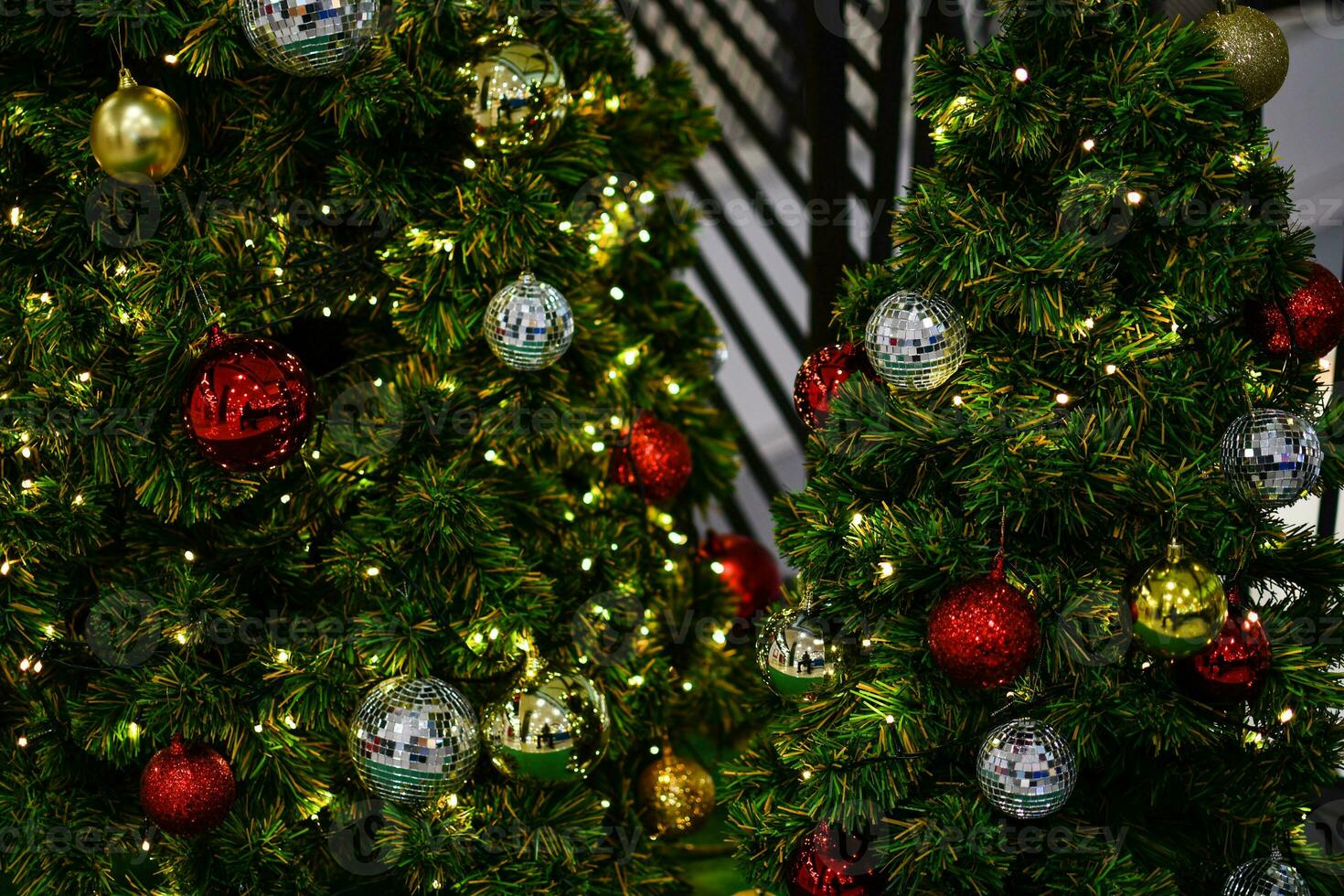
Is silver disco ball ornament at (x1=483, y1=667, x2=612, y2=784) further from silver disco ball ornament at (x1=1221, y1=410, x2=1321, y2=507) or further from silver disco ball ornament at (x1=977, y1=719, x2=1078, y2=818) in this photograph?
silver disco ball ornament at (x1=1221, y1=410, x2=1321, y2=507)

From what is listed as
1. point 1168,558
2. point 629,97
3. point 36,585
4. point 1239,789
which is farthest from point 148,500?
point 1239,789

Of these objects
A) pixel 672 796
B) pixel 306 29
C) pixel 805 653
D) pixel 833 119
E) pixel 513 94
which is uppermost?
pixel 306 29

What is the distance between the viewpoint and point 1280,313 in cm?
103

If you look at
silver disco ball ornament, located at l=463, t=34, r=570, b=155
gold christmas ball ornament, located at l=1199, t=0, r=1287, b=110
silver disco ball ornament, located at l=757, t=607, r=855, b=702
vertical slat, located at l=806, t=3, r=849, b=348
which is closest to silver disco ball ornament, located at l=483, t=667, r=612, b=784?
silver disco ball ornament, located at l=757, t=607, r=855, b=702

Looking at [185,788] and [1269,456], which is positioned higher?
[1269,456]

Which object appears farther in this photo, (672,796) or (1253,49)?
(672,796)

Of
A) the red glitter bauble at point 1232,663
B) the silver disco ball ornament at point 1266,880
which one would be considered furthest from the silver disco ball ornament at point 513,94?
the silver disco ball ornament at point 1266,880

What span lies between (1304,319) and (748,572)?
0.86 m

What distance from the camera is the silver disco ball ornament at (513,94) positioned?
1.23 meters

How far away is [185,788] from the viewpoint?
1.15 meters

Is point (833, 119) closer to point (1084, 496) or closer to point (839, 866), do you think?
point (1084, 496)

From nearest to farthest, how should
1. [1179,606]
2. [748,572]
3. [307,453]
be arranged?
[1179,606] → [307,453] → [748,572]

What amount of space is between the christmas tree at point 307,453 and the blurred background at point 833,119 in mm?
324

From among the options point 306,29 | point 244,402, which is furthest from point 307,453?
point 306,29
